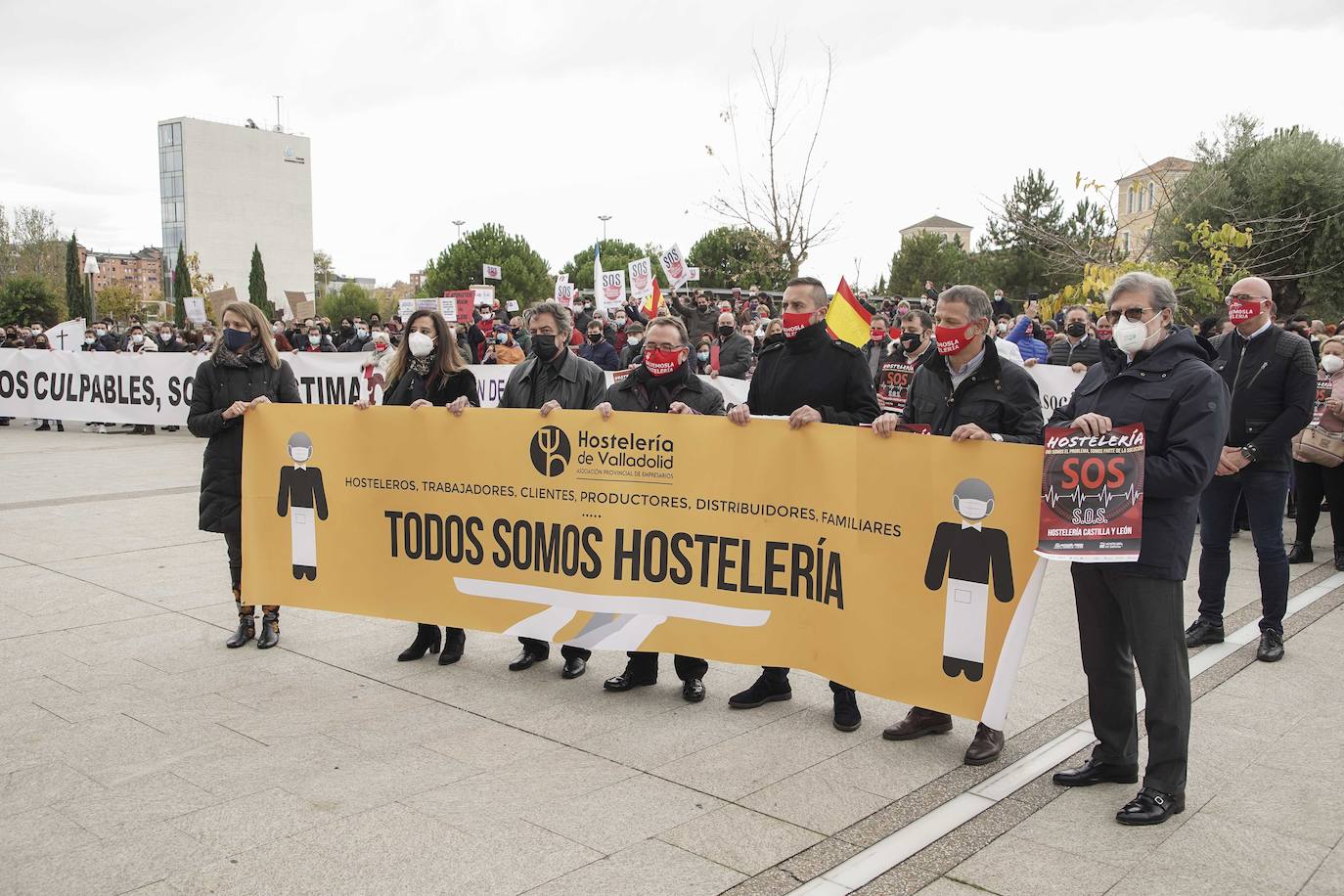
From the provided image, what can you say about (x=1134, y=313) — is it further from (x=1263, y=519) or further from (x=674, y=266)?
(x=674, y=266)

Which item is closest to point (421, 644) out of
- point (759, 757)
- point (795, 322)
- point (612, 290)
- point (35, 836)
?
point (759, 757)

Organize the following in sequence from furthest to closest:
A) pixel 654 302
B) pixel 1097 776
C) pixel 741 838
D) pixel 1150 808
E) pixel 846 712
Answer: pixel 654 302 < pixel 846 712 < pixel 1097 776 < pixel 1150 808 < pixel 741 838

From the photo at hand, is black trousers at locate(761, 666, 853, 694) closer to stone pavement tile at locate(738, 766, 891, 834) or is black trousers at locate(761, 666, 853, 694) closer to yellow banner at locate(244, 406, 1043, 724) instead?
yellow banner at locate(244, 406, 1043, 724)

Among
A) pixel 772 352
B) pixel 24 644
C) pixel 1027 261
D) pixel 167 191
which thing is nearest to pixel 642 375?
pixel 772 352

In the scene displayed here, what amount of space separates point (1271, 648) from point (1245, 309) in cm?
191

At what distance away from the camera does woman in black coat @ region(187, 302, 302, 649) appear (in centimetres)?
621

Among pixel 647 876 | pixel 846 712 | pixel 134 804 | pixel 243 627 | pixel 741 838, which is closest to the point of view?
pixel 647 876

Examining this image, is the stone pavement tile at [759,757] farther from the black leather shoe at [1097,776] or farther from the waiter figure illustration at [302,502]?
the waiter figure illustration at [302,502]

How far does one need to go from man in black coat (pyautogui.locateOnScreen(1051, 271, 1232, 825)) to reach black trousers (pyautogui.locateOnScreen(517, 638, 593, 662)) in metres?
2.74

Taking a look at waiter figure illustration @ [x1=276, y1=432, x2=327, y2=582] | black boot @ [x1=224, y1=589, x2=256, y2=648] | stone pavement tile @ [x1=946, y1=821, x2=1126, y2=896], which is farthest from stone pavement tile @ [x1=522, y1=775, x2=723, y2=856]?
black boot @ [x1=224, y1=589, x2=256, y2=648]

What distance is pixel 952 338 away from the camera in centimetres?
464

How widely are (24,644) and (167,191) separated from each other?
129m

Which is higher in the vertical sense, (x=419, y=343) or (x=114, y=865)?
(x=419, y=343)

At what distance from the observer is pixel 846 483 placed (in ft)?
15.7
